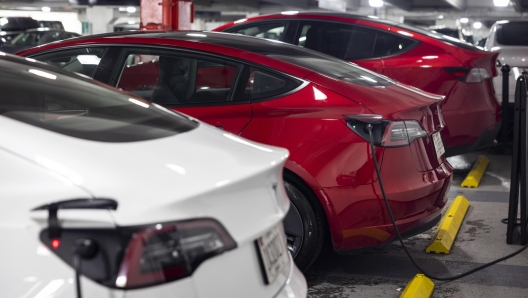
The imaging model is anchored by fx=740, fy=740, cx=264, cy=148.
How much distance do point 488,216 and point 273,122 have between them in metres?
2.72

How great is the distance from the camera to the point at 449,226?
5289mm

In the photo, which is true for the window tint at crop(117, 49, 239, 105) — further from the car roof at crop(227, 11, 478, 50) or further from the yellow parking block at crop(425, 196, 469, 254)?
the car roof at crop(227, 11, 478, 50)

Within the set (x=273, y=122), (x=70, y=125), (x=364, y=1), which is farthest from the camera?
(x=364, y=1)

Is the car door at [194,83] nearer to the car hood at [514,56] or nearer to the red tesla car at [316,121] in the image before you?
the red tesla car at [316,121]

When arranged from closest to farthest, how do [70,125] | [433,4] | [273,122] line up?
[70,125] < [273,122] < [433,4]

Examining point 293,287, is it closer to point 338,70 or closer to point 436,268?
point 338,70

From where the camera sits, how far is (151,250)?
1773 mm

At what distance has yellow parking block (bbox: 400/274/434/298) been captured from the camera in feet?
12.7

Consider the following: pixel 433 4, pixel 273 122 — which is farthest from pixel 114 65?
pixel 433 4

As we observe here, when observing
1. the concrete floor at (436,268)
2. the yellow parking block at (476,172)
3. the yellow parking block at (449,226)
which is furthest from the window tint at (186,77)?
the yellow parking block at (476,172)

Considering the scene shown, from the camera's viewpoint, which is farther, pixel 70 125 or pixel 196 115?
pixel 196 115

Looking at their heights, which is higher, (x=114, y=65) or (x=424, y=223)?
(x=114, y=65)

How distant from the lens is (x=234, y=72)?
4.23 meters

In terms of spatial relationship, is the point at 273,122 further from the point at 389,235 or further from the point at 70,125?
the point at 70,125
